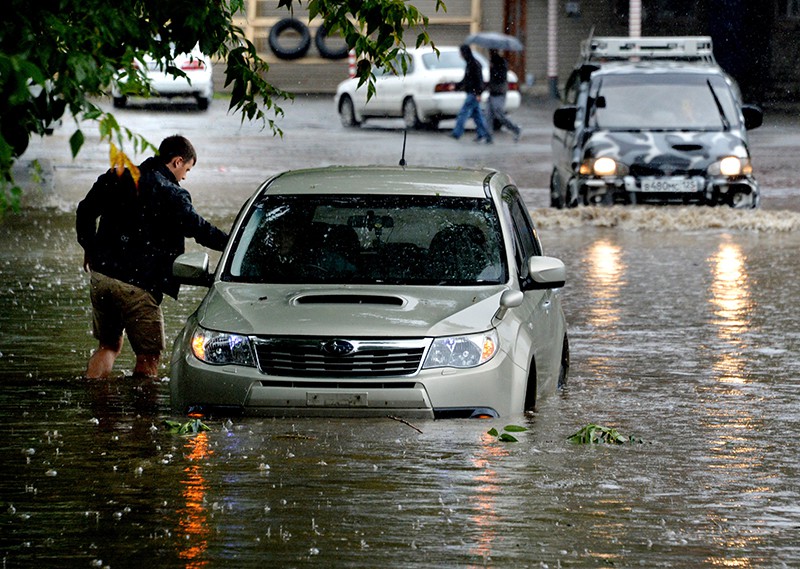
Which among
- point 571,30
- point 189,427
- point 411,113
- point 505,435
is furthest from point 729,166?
point 571,30

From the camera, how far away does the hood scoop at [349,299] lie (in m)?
8.82

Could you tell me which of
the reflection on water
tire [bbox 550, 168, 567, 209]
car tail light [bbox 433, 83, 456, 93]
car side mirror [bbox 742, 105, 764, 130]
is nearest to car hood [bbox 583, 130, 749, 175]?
car side mirror [bbox 742, 105, 764, 130]

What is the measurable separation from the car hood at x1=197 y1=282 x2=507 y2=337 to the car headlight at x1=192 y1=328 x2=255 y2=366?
0.04 meters

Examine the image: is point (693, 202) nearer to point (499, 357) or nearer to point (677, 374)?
point (677, 374)

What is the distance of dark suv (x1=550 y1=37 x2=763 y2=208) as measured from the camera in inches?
776

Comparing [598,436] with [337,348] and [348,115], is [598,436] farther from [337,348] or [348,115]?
[348,115]

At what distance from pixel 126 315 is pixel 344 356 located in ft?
8.20

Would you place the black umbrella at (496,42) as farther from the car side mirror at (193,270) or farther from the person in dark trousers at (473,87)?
the car side mirror at (193,270)

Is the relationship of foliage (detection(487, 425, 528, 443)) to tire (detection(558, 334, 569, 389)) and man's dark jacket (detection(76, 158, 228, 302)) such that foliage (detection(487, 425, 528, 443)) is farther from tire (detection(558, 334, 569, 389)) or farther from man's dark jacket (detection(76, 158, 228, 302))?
man's dark jacket (detection(76, 158, 228, 302))

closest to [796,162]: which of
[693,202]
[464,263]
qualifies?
[693,202]

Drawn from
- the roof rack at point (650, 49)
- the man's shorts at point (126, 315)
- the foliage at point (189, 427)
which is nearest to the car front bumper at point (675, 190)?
the roof rack at point (650, 49)

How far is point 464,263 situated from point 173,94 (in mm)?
34405

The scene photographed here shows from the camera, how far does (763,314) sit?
13867 mm

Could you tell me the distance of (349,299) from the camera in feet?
29.1
